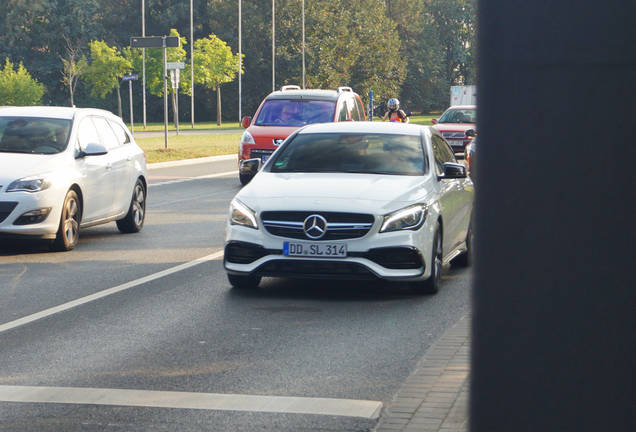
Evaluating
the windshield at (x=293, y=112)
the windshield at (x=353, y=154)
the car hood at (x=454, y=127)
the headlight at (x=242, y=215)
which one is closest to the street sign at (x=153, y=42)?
the car hood at (x=454, y=127)

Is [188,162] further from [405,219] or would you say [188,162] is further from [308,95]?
[405,219]

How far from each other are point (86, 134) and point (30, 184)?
61.9 inches

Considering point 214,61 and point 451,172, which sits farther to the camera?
point 214,61

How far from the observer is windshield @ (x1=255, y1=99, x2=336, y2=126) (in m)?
22.5

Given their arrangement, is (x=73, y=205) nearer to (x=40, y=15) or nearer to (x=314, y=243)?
(x=314, y=243)

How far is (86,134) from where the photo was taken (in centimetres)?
1315

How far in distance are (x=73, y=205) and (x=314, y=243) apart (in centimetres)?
430

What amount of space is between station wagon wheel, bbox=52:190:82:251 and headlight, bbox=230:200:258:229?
3346mm

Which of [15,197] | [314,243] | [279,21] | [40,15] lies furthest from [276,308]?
[40,15]

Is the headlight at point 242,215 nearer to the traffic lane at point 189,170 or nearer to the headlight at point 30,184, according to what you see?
the headlight at point 30,184

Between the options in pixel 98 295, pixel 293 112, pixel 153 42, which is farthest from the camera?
pixel 153 42

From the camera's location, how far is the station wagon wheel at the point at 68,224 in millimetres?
12070

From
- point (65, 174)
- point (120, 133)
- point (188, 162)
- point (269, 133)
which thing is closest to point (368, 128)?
point (65, 174)

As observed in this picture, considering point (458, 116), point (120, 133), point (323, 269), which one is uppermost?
point (120, 133)
